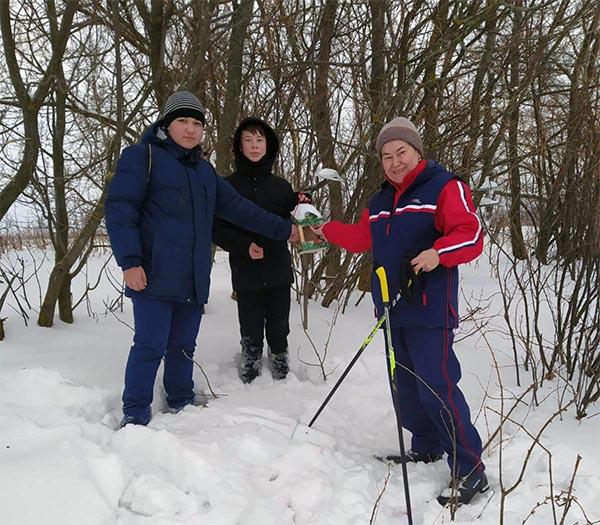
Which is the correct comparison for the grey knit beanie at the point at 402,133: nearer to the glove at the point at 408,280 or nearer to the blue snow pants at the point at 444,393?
the glove at the point at 408,280

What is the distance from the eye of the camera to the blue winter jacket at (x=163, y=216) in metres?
2.31

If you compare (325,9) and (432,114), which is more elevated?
(325,9)

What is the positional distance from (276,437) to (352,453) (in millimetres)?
415

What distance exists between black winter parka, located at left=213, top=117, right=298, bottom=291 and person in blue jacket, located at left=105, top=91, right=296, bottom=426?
1.17ft

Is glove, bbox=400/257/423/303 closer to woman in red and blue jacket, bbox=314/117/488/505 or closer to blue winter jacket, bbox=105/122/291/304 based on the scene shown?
woman in red and blue jacket, bbox=314/117/488/505

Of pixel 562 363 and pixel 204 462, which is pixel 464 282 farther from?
pixel 204 462

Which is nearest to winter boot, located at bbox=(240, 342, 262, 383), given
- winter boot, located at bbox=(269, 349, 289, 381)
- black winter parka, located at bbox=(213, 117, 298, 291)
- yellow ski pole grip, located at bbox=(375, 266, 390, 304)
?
winter boot, located at bbox=(269, 349, 289, 381)

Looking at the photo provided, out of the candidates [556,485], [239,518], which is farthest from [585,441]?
[239,518]

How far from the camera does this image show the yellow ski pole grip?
2.04m

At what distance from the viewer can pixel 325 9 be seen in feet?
12.3

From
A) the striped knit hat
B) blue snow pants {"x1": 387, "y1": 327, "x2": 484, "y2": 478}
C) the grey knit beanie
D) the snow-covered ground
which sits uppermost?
the striped knit hat

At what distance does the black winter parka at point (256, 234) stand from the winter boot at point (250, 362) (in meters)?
0.45

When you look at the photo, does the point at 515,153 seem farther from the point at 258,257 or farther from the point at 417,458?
the point at 417,458

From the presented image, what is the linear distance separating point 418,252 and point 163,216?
53.3 inches
